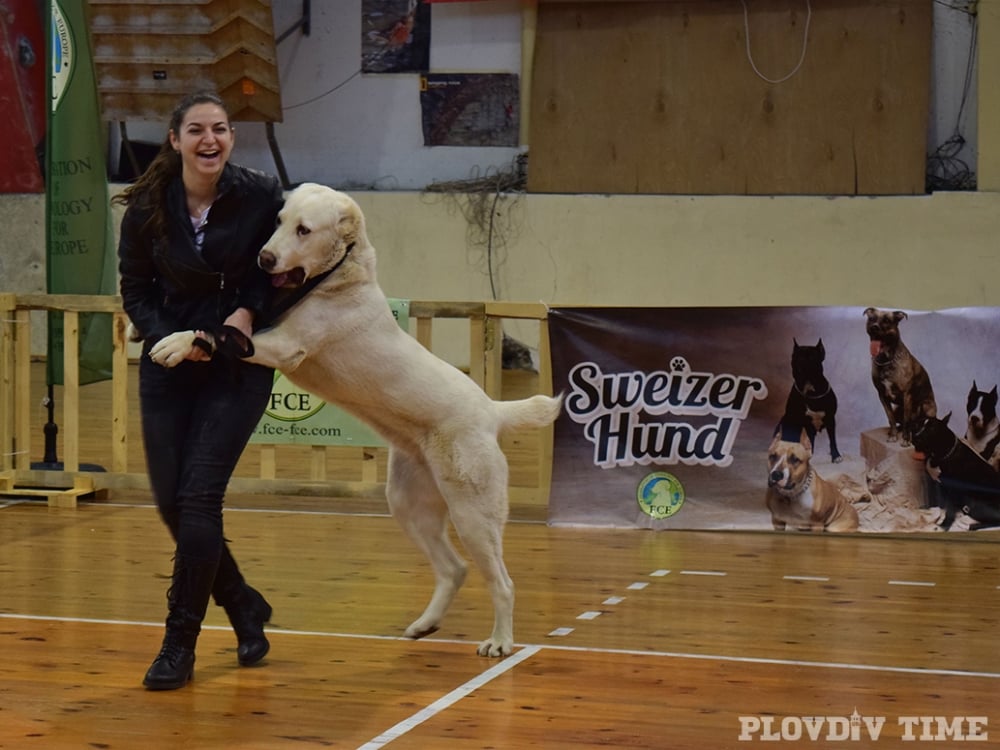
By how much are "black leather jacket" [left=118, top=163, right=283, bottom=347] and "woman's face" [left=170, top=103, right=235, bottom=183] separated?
9 centimetres

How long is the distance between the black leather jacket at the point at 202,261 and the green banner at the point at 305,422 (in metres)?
3.24

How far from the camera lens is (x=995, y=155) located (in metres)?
12.5

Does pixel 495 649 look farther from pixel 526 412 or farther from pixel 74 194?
pixel 74 194

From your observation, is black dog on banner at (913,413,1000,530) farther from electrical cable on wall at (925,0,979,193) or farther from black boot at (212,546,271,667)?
electrical cable on wall at (925,0,979,193)

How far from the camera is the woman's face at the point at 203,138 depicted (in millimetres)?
3961

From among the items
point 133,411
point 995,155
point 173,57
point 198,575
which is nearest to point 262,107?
point 173,57

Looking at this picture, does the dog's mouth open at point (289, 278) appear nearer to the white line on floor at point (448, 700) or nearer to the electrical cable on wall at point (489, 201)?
the white line on floor at point (448, 700)

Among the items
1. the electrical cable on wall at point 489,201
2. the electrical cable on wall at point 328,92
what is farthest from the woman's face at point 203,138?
the electrical cable on wall at point 328,92

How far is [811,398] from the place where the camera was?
22.3 ft

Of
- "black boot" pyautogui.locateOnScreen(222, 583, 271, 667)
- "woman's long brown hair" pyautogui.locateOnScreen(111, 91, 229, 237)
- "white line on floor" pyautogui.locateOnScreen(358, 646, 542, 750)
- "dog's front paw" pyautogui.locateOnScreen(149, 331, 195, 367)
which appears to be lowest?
"white line on floor" pyautogui.locateOnScreen(358, 646, 542, 750)

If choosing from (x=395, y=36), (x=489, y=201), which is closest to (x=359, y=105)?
(x=395, y=36)

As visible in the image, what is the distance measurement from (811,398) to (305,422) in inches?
106

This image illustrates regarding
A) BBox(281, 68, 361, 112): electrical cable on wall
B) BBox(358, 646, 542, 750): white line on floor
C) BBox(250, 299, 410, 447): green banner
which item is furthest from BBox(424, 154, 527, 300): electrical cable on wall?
BBox(358, 646, 542, 750): white line on floor

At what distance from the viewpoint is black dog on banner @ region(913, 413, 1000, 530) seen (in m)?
6.64
